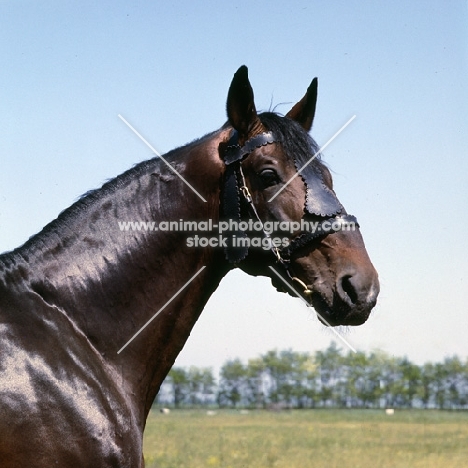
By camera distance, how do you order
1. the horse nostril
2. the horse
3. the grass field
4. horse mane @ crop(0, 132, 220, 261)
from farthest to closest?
the grass field, horse mane @ crop(0, 132, 220, 261), the horse nostril, the horse

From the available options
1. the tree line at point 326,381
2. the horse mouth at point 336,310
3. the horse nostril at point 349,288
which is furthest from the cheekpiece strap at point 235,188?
the tree line at point 326,381

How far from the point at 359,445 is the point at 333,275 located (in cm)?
2801

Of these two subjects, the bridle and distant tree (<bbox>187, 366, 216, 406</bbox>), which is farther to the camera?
distant tree (<bbox>187, 366, 216, 406</bbox>)

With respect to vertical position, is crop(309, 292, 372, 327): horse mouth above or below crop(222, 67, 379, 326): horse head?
below

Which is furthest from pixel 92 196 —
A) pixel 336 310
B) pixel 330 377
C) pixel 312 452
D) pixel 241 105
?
pixel 330 377

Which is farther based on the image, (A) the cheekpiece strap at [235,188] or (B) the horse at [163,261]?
(A) the cheekpiece strap at [235,188]

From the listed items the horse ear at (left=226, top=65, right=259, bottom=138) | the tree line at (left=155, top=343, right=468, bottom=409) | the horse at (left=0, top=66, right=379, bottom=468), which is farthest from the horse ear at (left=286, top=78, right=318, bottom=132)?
the tree line at (left=155, top=343, right=468, bottom=409)

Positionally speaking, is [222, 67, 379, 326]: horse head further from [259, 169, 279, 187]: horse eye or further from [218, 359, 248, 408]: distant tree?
[218, 359, 248, 408]: distant tree

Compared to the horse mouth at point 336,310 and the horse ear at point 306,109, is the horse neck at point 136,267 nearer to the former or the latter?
the horse mouth at point 336,310

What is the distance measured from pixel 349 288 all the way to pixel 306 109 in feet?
5.62

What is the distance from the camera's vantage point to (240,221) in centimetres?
463

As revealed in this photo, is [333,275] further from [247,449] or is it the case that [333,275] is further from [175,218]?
[247,449]

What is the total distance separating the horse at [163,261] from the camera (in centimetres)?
405

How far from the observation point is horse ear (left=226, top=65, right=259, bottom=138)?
183 inches
